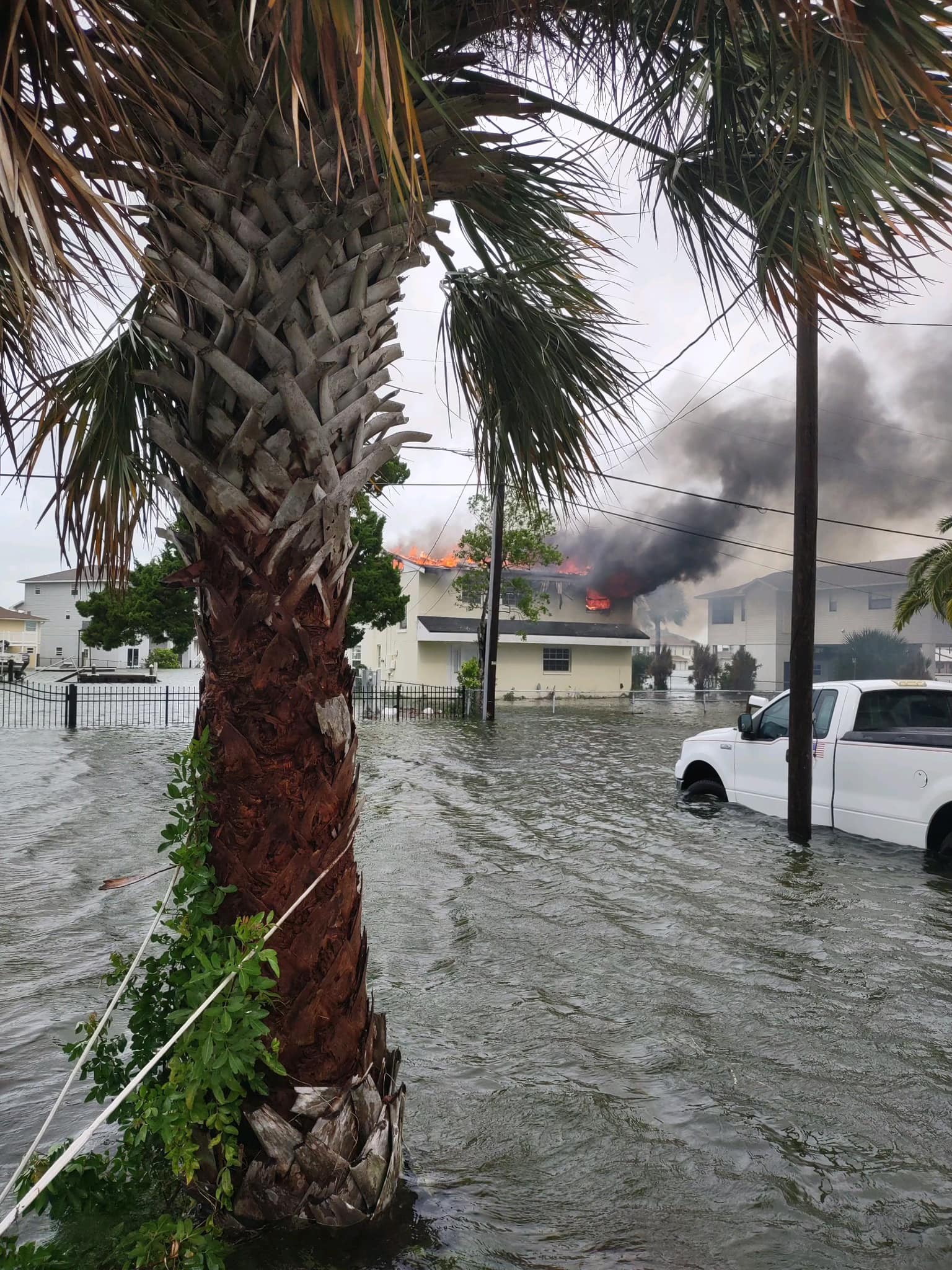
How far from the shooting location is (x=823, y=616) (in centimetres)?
7338

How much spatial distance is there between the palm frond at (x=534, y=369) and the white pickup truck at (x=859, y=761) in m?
5.23

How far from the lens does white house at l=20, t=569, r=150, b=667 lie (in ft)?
232

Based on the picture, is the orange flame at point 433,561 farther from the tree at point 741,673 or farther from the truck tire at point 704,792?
the truck tire at point 704,792

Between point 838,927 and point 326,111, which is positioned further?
point 838,927

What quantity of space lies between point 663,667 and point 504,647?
24457 millimetres

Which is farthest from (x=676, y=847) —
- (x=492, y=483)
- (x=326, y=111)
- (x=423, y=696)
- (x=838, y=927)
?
(x=423, y=696)

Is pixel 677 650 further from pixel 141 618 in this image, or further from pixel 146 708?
pixel 146 708

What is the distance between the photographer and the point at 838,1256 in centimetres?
334

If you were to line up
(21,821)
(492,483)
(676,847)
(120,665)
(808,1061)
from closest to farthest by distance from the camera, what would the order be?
(808,1061) → (492,483) → (676,847) → (21,821) → (120,665)

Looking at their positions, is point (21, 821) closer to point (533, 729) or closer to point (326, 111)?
point (326, 111)

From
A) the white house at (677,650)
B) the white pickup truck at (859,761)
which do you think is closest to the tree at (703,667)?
the white house at (677,650)

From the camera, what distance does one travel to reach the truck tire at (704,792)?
486 inches

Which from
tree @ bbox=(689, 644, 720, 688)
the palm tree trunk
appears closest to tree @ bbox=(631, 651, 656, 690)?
tree @ bbox=(689, 644, 720, 688)

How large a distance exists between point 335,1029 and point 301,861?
1.89 ft
